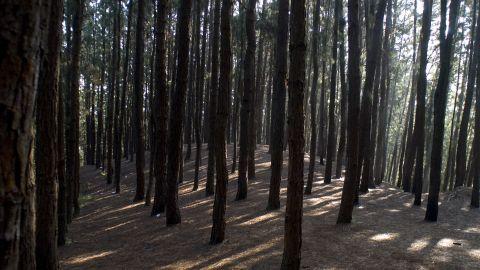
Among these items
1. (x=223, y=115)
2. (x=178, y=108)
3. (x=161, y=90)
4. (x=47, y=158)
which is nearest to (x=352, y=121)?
(x=223, y=115)

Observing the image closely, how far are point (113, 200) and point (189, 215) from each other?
6964 millimetres

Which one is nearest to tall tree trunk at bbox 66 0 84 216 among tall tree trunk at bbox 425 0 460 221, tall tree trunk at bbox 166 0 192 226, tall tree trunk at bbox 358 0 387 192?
tall tree trunk at bbox 166 0 192 226

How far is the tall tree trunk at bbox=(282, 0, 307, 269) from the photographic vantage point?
20.9ft

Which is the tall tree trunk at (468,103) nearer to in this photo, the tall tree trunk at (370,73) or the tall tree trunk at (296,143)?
the tall tree trunk at (370,73)

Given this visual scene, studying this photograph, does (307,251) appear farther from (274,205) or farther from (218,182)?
(274,205)

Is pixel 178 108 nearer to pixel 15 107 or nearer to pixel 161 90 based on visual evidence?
pixel 161 90

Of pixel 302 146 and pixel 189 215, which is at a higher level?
pixel 302 146

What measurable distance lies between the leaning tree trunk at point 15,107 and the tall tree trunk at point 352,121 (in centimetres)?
975

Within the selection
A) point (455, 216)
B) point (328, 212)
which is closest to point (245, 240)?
point (328, 212)

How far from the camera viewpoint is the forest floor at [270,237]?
832cm

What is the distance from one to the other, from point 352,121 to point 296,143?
5029 mm

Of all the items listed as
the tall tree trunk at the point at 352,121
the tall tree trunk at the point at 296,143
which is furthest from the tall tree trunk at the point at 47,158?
the tall tree trunk at the point at 352,121

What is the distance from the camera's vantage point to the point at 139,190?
17.6 meters

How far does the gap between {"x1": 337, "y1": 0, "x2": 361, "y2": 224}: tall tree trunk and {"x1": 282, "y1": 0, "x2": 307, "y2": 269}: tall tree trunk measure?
4.89 m
